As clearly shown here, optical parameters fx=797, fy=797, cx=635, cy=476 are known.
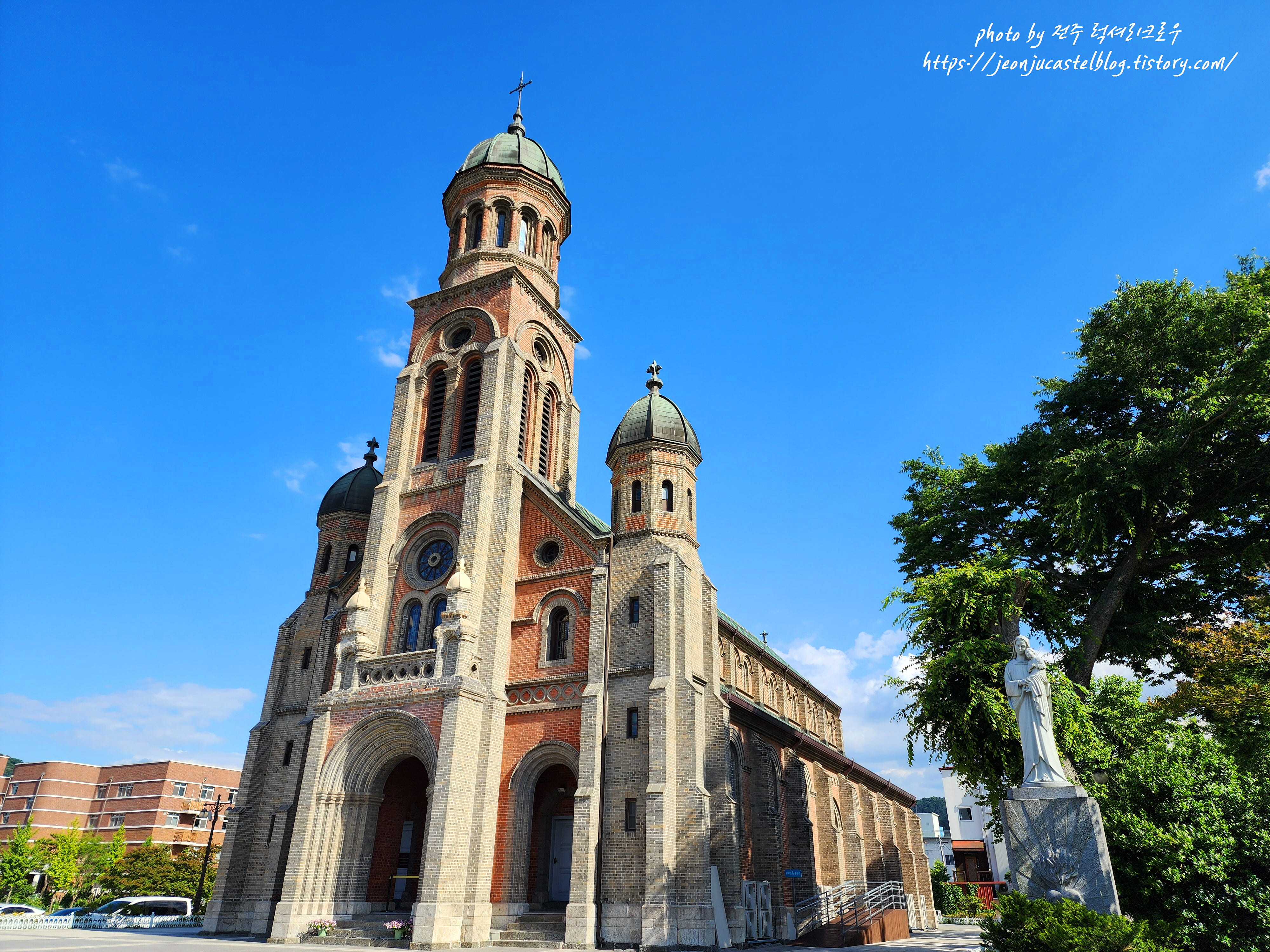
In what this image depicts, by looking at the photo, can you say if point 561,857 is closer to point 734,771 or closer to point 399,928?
point 399,928

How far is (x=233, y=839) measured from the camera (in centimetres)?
2711

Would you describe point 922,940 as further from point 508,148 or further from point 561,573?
point 508,148

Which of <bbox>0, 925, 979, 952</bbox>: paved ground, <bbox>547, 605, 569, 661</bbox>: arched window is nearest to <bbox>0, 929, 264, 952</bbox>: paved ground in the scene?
<bbox>0, 925, 979, 952</bbox>: paved ground

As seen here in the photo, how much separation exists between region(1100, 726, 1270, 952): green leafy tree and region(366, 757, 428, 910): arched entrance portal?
59.4 ft

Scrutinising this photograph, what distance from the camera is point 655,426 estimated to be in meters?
26.8

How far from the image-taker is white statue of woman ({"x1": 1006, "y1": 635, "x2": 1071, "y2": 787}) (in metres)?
12.9

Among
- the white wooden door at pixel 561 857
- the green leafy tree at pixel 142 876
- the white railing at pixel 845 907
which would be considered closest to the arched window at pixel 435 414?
the white wooden door at pixel 561 857

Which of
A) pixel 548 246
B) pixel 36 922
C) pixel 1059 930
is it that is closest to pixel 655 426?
pixel 548 246

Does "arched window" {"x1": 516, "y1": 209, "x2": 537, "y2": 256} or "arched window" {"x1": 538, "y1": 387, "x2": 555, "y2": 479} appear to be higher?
"arched window" {"x1": 516, "y1": 209, "x2": 537, "y2": 256}

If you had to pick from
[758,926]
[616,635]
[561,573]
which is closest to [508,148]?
[561,573]

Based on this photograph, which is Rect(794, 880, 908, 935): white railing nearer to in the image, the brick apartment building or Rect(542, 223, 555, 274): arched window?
Rect(542, 223, 555, 274): arched window

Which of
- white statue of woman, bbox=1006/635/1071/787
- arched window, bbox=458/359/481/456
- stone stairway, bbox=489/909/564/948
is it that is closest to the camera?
white statue of woman, bbox=1006/635/1071/787

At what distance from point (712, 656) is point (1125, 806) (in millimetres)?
12046

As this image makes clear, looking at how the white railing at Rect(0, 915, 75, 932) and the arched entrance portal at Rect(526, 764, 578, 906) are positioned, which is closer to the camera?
the arched entrance portal at Rect(526, 764, 578, 906)
